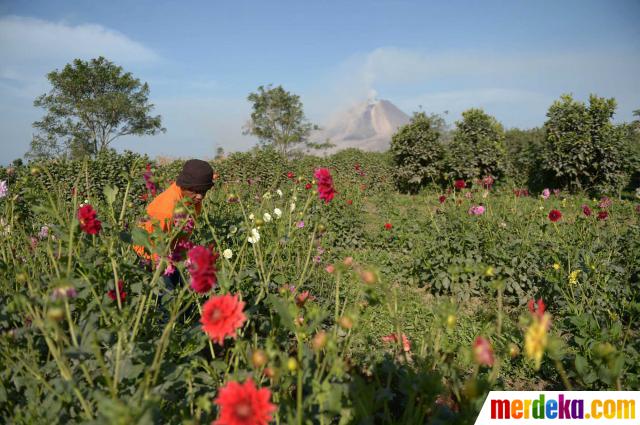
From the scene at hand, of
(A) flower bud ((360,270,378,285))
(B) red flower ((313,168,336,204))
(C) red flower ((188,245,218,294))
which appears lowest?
(A) flower bud ((360,270,378,285))

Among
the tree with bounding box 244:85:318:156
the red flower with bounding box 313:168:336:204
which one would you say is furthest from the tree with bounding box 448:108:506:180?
the tree with bounding box 244:85:318:156

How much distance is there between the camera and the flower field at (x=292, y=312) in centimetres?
109

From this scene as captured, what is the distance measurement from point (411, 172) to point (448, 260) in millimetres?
6437

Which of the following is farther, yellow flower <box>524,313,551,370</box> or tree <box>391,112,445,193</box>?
tree <box>391,112,445,193</box>

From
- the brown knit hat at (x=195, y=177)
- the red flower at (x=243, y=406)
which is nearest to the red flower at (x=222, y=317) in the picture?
the red flower at (x=243, y=406)

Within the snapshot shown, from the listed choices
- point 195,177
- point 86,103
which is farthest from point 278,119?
point 195,177

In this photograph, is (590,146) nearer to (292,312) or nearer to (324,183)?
(324,183)

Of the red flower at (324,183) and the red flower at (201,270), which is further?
the red flower at (324,183)

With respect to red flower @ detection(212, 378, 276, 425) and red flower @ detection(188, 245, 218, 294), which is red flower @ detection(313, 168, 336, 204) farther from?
red flower @ detection(212, 378, 276, 425)

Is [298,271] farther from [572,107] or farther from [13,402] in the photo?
[572,107]

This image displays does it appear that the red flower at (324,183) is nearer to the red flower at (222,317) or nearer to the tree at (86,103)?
the red flower at (222,317)

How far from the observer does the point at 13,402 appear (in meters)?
1.31

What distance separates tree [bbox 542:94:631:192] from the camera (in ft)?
25.2

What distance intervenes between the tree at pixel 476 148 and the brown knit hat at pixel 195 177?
7258mm
